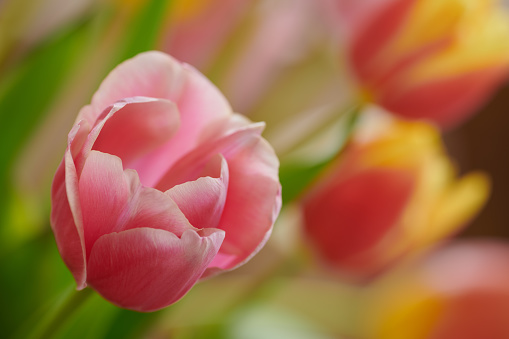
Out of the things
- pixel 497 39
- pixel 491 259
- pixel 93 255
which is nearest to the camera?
pixel 93 255

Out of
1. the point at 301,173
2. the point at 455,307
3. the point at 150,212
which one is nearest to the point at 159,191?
the point at 150,212

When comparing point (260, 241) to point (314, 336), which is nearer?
point (260, 241)

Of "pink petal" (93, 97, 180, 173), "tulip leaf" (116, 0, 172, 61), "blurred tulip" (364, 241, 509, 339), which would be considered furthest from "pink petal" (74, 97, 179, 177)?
"blurred tulip" (364, 241, 509, 339)

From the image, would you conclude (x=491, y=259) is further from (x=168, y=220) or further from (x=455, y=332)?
(x=168, y=220)

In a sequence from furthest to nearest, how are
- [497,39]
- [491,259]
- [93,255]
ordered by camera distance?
[491,259], [497,39], [93,255]

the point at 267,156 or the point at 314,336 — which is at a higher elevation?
the point at 267,156

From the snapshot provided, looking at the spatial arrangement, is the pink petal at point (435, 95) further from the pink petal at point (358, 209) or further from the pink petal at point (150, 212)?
the pink petal at point (150, 212)

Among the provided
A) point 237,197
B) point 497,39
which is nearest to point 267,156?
point 237,197

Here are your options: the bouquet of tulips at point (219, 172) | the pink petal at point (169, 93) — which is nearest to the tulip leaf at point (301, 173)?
the bouquet of tulips at point (219, 172)
